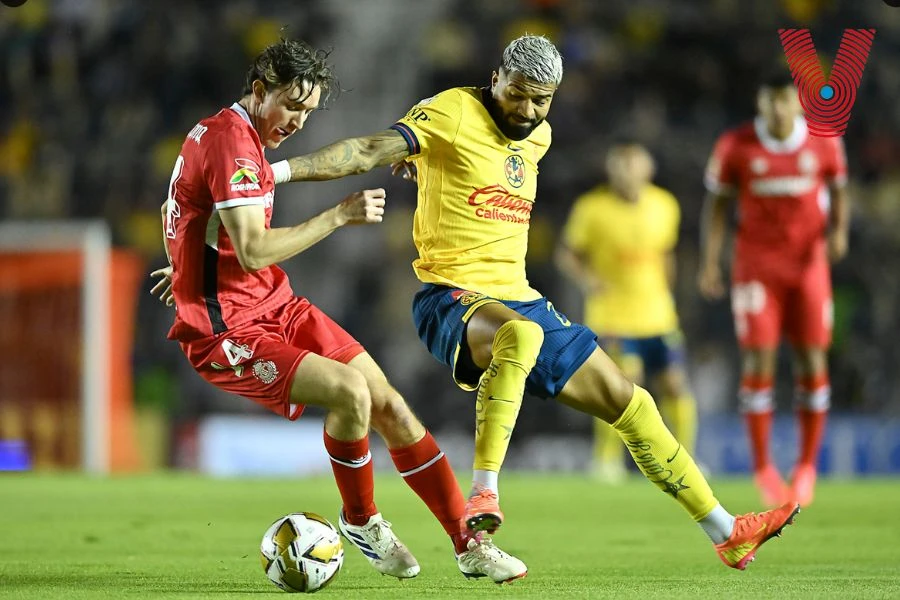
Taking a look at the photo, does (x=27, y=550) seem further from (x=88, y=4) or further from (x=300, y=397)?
(x=88, y=4)

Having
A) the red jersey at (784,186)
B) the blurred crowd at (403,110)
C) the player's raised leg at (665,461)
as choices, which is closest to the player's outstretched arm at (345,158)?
the player's raised leg at (665,461)

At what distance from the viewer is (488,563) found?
15.3ft

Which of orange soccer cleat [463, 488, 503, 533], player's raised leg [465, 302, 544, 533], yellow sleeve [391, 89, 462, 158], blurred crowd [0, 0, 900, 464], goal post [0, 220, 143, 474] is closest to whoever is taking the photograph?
orange soccer cleat [463, 488, 503, 533]

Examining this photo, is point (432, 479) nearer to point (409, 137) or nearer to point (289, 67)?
point (409, 137)

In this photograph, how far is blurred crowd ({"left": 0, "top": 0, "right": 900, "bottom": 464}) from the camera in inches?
546

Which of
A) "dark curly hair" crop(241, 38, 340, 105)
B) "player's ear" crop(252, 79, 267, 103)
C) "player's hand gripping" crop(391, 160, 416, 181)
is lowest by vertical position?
"player's hand gripping" crop(391, 160, 416, 181)

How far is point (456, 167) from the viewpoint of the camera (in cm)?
528

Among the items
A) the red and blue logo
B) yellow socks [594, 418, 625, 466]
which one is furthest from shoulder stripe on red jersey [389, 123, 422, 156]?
yellow socks [594, 418, 625, 466]

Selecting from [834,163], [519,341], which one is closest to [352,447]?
[519,341]

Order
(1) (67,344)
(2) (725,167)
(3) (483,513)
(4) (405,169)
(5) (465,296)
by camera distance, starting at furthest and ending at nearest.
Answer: (1) (67,344) → (2) (725,167) → (4) (405,169) → (5) (465,296) → (3) (483,513)

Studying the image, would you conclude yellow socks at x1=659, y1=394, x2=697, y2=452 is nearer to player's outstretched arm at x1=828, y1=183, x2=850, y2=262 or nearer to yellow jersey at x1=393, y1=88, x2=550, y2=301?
player's outstretched arm at x1=828, y1=183, x2=850, y2=262

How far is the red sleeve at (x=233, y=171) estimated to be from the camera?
4.66 metres

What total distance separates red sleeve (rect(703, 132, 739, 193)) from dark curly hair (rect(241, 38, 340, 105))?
14.1ft

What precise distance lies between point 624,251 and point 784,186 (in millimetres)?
2923
